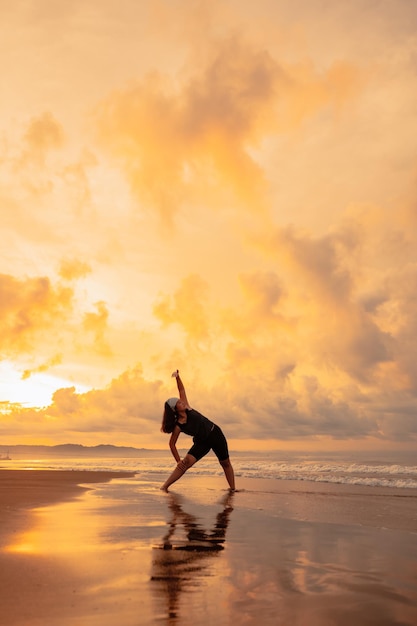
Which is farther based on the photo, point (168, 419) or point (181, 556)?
point (168, 419)

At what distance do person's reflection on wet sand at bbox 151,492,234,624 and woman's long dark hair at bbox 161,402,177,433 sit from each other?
3.16 m

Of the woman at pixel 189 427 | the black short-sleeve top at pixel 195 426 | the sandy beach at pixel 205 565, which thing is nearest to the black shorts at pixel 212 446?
the woman at pixel 189 427

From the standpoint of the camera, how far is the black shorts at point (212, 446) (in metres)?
11.2

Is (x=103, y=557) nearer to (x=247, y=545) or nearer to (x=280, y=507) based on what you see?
(x=247, y=545)

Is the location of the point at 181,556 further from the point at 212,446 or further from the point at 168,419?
the point at 212,446

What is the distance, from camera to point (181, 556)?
16.2 ft

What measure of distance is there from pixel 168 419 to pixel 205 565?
261 inches

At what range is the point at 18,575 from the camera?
4195 millimetres

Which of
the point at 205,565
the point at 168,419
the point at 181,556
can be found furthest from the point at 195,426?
the point at 205,565

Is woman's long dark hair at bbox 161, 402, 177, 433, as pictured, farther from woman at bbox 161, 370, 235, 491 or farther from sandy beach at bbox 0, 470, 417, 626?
sandy beach at bbox 0, 470, 417, 626

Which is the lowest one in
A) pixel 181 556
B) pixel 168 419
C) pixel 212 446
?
pixel 181 556

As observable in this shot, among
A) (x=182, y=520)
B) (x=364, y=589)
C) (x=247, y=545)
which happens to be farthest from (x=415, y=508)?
(x=364, y=589)

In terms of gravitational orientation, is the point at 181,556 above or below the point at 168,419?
below

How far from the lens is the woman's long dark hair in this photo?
36.4 ft
